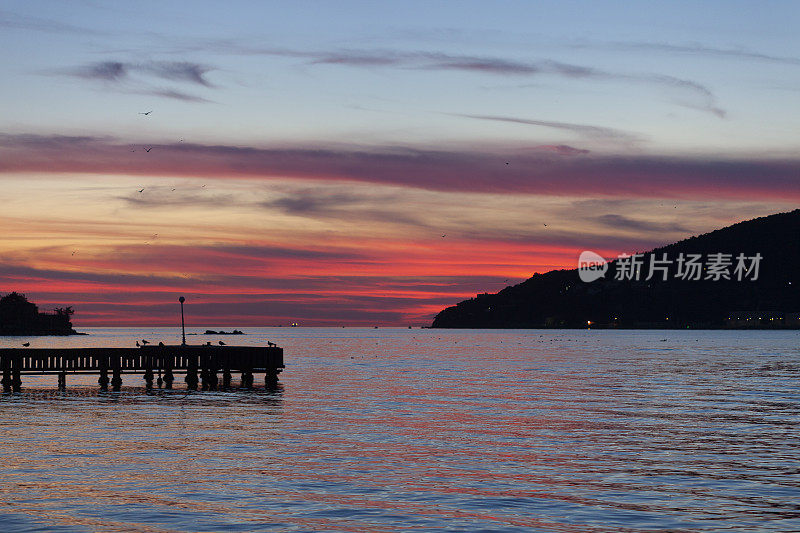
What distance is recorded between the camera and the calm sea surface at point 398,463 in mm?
20359

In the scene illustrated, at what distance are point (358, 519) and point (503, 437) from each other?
1511 centimetres

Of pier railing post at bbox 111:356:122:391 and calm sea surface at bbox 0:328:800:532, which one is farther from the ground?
pier railing post at bbox 111:356:122:391

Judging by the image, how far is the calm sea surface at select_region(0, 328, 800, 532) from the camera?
66.8 ft

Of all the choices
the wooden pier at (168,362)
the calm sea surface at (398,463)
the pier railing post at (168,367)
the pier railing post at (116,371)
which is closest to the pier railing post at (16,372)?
the wooden pier at (168,362)

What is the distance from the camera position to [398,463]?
91.0ft

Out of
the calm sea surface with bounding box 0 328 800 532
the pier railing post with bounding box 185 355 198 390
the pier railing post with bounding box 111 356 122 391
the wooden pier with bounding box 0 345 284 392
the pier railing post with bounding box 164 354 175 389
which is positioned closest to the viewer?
the calm sea surface with bounding box 0 328 800 532

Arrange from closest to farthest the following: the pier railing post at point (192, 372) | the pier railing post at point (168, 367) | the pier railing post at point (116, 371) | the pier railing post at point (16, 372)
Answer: the pier railing post at point (16, 372) < the pier railing post at point (116, 371) < the pier railing post at point (168, 367) < the pier railing post at point (192, 372)

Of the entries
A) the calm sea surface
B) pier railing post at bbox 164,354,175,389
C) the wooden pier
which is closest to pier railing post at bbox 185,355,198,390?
the wooden pier

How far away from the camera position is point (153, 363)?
60656mm

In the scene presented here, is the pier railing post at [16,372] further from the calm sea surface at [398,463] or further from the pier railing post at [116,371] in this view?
the pier railing post at [116,371]

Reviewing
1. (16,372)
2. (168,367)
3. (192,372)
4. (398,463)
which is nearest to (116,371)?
(168,367)

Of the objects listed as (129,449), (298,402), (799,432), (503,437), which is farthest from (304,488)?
(298,402)

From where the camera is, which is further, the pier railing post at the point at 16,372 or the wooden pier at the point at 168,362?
the wooden pier at the point at 168,362

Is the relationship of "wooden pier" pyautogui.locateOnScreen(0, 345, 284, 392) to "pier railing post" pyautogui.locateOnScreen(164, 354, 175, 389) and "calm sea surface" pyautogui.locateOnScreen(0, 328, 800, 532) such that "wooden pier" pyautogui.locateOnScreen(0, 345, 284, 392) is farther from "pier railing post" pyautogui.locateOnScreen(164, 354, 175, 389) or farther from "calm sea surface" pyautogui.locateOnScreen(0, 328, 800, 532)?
"calm sea surface" pyautogui.locateOnScreen(0, 328, 800, 532)
